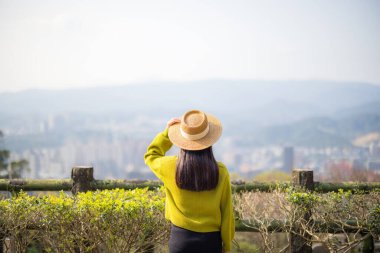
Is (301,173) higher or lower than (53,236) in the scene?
higher

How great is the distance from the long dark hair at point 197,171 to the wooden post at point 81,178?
326 centimetres

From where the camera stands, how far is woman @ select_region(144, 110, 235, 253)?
11.0 ft

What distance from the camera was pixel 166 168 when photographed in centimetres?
348

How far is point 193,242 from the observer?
3.43m

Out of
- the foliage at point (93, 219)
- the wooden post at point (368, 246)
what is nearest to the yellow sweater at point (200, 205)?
the foliage at point (93, 219)

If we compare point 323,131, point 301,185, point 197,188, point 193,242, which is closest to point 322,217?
point 301,185

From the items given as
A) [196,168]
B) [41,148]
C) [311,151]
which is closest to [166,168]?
[196,168]

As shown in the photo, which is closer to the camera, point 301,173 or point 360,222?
point 360,222

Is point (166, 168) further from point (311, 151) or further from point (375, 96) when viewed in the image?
point (375, 96)

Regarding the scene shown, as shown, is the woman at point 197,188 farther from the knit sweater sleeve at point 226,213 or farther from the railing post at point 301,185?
the railing post at point 301,185

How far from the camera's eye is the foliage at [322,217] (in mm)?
5500

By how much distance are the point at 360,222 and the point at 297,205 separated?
808 millimetres

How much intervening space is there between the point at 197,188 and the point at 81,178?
3378 millimetres

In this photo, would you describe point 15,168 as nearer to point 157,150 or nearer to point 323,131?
point 157,150
